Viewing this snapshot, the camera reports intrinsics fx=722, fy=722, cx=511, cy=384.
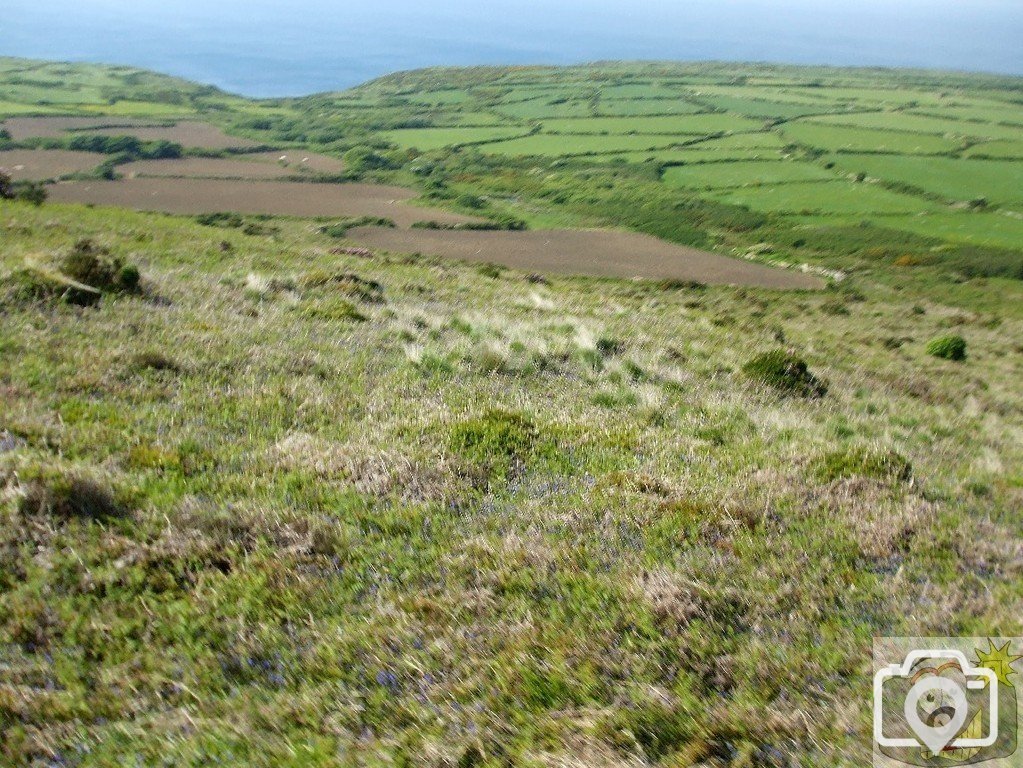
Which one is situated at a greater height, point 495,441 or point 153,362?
point 153,362

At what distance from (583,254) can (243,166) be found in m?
52.7

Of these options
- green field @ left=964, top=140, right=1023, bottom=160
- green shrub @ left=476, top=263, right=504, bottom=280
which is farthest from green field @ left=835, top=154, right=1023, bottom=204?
green shrub @ left=476, top=263, right=504, bottom=280

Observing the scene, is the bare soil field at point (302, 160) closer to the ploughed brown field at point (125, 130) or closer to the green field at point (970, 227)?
the ploughed brown field at point (125, 130)

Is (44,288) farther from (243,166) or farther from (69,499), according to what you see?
(243,166)

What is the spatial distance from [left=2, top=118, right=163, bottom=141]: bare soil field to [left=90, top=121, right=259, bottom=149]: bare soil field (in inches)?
57.0

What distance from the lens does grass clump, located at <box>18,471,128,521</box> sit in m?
5.45

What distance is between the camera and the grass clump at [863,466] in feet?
24.9

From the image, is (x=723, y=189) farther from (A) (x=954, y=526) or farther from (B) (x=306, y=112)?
(B) (x=306, y=112)

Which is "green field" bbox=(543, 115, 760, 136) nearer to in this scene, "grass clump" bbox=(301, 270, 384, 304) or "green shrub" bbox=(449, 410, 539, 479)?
"grass clump" bbox=(301, 270, 384, 304)

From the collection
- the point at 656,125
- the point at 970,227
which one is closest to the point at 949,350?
the point at 970,227

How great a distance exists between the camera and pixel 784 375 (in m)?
14.5

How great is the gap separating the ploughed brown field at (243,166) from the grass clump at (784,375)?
76268 millimetres

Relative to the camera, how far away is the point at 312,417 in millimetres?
8438

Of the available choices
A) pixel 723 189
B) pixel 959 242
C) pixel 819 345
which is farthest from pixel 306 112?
pixel 819 345
